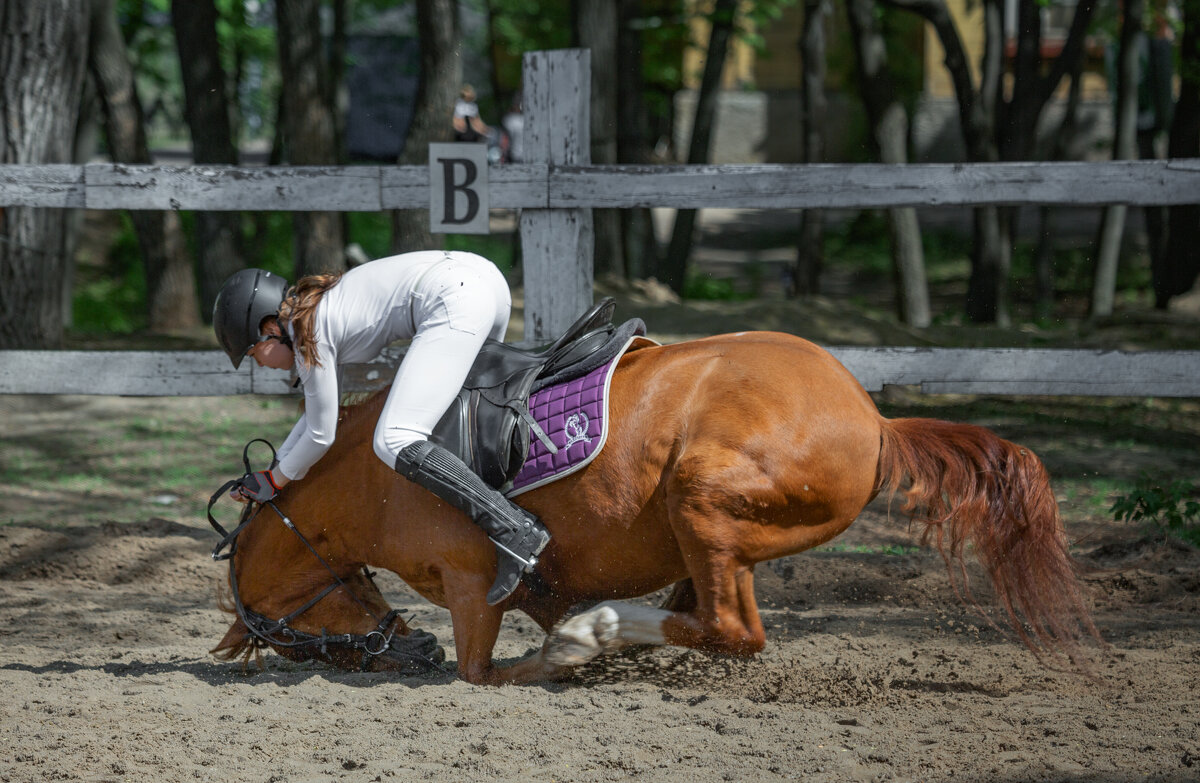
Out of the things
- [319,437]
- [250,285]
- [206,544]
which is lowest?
[206,544]

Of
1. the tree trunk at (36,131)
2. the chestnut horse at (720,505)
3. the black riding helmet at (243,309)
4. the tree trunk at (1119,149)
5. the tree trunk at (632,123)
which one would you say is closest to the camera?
the chestnut horse at (720,505)

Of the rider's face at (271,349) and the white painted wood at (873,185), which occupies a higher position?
the white painted wood at (873,185)

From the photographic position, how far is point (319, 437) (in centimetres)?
374

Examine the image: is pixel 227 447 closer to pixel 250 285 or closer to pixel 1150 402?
pixel 250 285

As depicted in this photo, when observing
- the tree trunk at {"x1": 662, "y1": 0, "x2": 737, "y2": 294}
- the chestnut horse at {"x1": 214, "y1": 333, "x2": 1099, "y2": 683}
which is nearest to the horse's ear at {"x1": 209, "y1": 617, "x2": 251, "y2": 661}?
the chestnut horse at {"x1": 214, "y1": 333, "x2": 1099, "y2": 683}

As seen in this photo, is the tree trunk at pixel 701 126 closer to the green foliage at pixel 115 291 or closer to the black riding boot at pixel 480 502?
the green foliage at pixel 115 291

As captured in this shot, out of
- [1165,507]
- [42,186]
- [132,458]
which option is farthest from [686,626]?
[132,458]

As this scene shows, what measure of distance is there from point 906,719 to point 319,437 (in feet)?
7.07

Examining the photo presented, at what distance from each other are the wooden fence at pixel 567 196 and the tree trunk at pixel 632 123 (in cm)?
744

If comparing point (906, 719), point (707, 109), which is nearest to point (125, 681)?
point (906, 719)

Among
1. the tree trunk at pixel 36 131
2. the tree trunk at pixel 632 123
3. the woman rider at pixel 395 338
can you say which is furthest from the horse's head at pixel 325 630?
the tree trunk at pixel 632 123

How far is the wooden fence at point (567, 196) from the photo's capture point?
5043mm

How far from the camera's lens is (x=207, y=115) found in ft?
37.5

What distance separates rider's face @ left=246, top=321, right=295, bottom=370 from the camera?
379 centimetres
